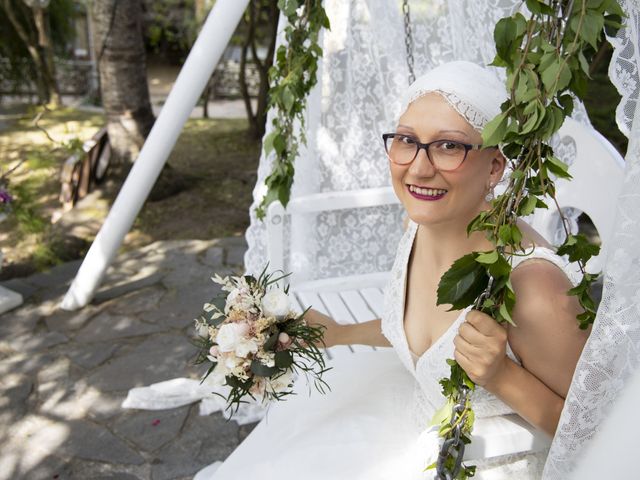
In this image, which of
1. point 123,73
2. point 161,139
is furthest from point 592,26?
point 123,73

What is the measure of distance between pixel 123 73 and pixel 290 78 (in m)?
3.79

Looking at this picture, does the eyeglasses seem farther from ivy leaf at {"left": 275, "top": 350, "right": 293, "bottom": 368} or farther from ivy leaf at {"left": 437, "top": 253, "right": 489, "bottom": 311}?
ivy leaf at {"left": 275, "top": 350, "right": 293, "bottom": 368}

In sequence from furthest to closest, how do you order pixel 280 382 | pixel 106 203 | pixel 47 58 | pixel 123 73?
pixel 47 58 → pixel 106 203 → pixel 123 73 → pixel 280 382

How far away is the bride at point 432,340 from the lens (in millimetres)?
1618

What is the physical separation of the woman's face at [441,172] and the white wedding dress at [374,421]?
0.23m

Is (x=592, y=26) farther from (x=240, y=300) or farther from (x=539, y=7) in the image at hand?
(x=240, y=300)

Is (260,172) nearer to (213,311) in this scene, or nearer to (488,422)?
(213,311)

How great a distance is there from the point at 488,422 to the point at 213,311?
86 cm

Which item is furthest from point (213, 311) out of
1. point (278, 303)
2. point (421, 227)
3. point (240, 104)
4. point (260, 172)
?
point (240, 104)

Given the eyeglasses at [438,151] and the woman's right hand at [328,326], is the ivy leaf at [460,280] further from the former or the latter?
the woman's right hand at [328,326]

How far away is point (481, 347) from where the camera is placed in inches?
60.4

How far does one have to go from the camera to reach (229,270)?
16.8 feet

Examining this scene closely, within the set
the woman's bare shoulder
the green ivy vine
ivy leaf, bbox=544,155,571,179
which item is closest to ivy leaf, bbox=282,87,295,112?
the green ivy vine

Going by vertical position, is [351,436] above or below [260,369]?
below
